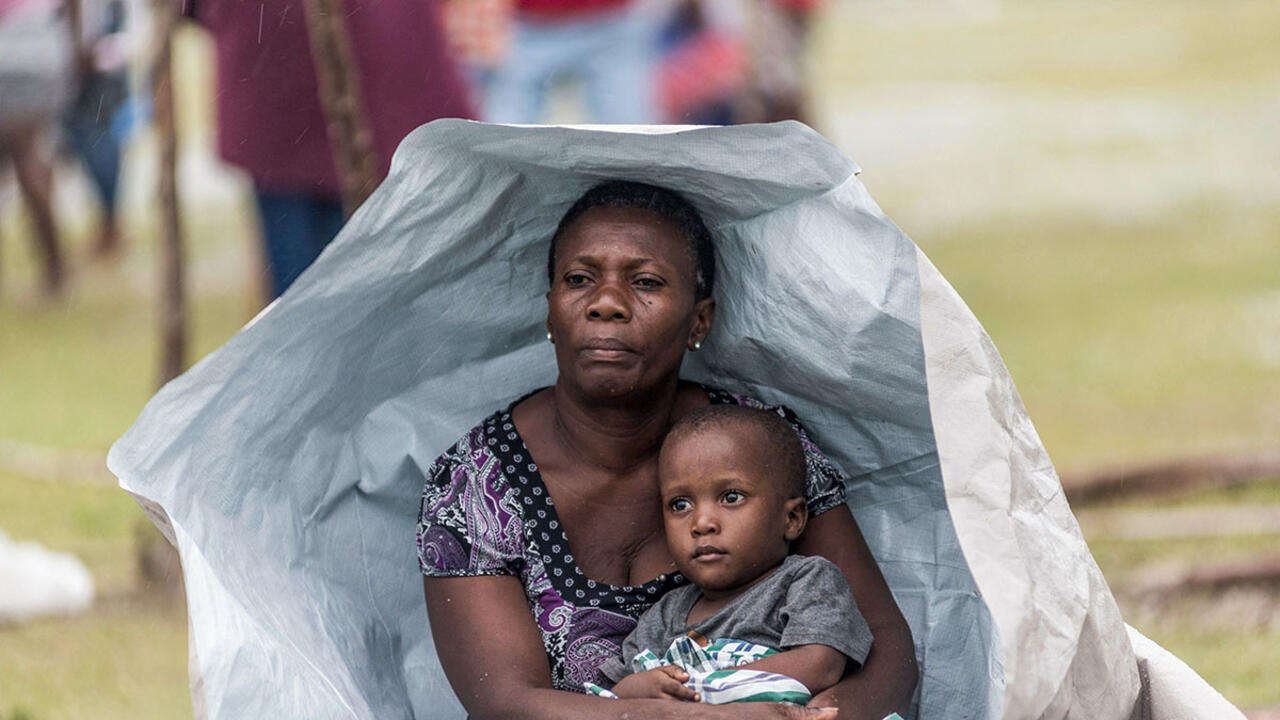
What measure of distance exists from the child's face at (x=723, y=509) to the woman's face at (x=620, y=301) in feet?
0.53

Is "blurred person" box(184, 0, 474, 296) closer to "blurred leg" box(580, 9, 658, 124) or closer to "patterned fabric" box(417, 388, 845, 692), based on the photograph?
"patterned fabric" box(417, 388, 845, 692)

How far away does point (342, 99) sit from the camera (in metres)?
3.57

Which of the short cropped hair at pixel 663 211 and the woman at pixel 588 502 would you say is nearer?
the woman at pixel 588 502

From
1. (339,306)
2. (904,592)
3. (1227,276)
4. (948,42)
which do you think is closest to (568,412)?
(339,306)

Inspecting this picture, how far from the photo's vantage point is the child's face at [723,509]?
2.63 m

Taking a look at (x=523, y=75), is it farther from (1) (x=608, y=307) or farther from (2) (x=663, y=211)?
(1) (x=608, y=307)

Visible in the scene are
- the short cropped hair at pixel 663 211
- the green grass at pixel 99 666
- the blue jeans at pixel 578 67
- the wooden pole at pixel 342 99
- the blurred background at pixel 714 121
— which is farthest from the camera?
the blue jeans at pixel 578 67

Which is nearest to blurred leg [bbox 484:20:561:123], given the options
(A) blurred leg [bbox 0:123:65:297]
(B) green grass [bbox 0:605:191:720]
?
(A) blurred leg [bbox 0:123:65:297]

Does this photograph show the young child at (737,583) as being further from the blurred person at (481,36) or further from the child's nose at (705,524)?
the blurred person at (481,36)

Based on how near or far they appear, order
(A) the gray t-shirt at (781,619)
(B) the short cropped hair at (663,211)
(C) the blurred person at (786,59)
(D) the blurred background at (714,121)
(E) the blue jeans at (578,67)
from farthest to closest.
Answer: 1. (C) the blurred person at (786,59)
2. (E) the blue jeans at (578,67)
3. (D) the blurred background at (714,121)
4. (B) the short cropped hair at (663,211)
5. (A) the gray t-shirt at (781,619)

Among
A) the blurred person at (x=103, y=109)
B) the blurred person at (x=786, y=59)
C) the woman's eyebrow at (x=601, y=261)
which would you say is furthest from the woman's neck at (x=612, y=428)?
the blurred person at (x=786, y=59)

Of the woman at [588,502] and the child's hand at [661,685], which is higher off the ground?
the woman at [588,502]

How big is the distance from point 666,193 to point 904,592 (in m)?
0.91

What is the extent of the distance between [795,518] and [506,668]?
56cm
